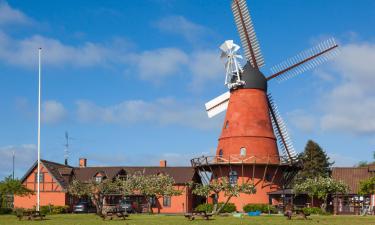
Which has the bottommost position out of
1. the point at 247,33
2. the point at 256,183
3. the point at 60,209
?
the point at 60,209

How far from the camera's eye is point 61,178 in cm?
6475

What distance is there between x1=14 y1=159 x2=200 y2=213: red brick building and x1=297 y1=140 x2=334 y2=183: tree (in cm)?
1380

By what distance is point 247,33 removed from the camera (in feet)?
180

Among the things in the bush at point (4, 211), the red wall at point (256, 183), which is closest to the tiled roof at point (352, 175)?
the red wall at point (256, 183)

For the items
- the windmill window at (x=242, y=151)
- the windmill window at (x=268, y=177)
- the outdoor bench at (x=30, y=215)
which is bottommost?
the outdoor bench at (x=30, y=215)

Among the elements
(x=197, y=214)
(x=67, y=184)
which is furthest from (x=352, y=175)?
(x=67, y=184)

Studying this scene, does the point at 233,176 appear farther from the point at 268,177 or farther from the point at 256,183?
the point at 268,177

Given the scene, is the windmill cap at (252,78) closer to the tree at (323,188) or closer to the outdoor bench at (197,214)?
the tree at (323,188)

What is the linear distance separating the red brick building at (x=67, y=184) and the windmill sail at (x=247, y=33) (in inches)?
625

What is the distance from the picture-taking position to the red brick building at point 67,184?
206 ft

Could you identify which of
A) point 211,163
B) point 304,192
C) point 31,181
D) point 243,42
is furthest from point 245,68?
point 31,181

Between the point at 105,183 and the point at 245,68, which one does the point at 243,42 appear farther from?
the point at 105,183

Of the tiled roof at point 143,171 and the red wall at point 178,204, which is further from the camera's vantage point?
the tiled roof at point 143,171

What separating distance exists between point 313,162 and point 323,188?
18.9m
